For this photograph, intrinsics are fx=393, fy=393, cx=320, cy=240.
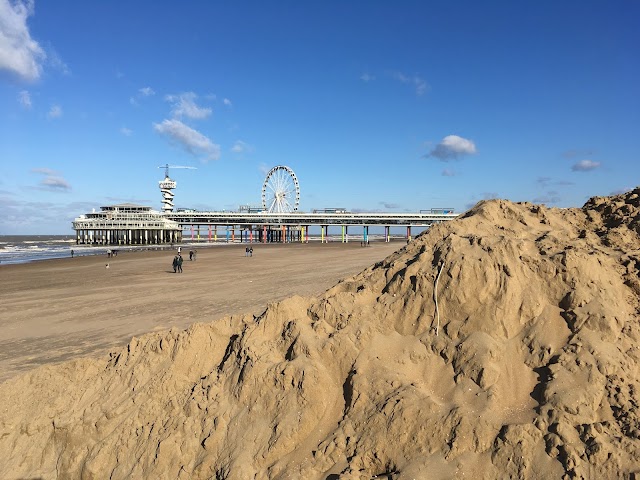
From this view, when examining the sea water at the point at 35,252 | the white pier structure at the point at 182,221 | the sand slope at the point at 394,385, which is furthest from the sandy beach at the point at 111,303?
the white pier structure at the point at 182,221

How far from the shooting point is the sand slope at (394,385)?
3336 millimetres

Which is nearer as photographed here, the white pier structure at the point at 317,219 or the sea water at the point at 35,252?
the sea water at the point at 35,252

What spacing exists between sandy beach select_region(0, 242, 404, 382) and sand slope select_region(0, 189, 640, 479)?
547 cm

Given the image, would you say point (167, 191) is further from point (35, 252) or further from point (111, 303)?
point (111, 303)

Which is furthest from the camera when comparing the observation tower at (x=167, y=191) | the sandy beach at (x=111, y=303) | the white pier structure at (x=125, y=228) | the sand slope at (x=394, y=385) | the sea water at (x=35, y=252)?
the observation tower at (x=167, y=191)

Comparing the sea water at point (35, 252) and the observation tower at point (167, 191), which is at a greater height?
the observation tower at point (167, 191)

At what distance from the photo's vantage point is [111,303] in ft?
54.7

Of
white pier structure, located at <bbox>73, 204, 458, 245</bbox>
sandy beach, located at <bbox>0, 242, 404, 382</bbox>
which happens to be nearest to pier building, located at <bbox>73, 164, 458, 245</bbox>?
white pier structure, located at <bbox>73, 204, 458, 245</bbox>

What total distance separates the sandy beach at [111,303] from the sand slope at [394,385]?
547cm

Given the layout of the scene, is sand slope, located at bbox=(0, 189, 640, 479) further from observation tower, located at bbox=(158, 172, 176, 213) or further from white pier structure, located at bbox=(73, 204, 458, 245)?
observation tower, located at bbox=(158, 172, 176, 213)

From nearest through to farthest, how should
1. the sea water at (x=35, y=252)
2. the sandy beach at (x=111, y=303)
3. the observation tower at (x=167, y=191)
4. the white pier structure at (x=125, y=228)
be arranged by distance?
the sandy beach at (x=111, y=303), the sea water at (x=35, y=252), the white pier structure at (x=125, y=228), the observation tower at (x=167, y=191)

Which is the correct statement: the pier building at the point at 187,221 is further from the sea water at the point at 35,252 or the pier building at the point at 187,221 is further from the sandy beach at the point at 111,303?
the sandy beach at the point at 111,303

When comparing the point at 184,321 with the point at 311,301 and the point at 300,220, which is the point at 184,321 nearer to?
the point at 311,301

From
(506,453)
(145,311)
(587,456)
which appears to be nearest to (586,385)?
(587,456)
